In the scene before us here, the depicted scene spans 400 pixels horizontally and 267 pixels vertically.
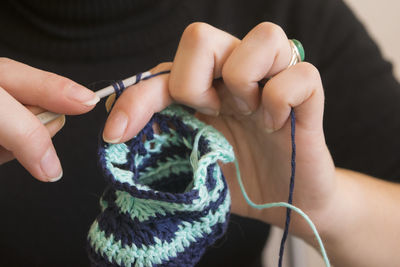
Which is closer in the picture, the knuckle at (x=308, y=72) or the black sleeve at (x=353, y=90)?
the knuckle at (x=308, y=72)

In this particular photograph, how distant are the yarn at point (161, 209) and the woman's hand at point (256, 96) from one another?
3 cm

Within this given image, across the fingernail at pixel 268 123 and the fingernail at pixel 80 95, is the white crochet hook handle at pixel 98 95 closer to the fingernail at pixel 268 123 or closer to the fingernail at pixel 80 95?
the fingernail at pixel 80 95

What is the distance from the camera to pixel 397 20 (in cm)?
118

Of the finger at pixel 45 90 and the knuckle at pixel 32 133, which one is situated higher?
the finger at pixel 45 90

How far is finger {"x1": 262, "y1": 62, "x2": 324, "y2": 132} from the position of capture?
0.43m

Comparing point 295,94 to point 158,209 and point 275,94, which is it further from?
point 158,209

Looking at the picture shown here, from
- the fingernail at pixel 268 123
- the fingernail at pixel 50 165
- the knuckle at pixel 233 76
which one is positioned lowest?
the fingernail at pixel 50 165

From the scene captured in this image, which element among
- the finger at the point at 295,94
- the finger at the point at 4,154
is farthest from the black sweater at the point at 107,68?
the finger at the point at 295,94

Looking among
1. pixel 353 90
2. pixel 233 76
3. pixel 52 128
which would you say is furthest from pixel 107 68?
pixel 353 90

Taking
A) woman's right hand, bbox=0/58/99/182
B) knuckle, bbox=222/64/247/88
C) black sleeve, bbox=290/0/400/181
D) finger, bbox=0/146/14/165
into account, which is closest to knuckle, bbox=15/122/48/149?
woman's right hand, bbox=0/58/99/182

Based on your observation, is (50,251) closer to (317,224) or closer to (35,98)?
(35,98)

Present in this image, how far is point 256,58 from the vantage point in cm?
44

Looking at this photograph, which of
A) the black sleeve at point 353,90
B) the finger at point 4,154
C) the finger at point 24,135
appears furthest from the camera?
the black sleeve at point 353,90

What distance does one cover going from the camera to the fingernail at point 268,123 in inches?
18.8
